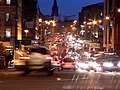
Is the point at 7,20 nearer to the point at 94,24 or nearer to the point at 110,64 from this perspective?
the point at 94,24

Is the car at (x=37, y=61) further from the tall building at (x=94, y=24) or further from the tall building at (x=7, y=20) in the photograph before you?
the tall building at (x=94, y=24)

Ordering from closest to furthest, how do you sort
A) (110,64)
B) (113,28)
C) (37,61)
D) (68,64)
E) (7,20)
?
(37,61), (110,64), (68,64), (7,20), (113,28)

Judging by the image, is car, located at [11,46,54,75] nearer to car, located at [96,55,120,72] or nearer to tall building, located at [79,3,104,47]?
car, located at [96,55,120,72]

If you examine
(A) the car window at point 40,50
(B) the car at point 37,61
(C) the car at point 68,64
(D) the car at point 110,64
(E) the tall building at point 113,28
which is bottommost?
(C) the car at point 68,64

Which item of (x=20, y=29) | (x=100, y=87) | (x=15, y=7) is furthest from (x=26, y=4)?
(x=100, y=87)

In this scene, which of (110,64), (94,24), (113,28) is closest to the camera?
(110,64)

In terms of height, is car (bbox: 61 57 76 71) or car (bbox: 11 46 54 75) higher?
car (bbox: 11 46 54 75)

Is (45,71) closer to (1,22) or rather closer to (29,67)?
(29,67)

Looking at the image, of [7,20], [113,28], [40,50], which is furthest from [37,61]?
[113,28]

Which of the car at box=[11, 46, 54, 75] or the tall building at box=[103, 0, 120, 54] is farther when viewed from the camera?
the tall building at box=[103, 0, 120, 54]

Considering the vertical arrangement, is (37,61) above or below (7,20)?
below

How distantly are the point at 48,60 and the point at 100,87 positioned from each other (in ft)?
27.2

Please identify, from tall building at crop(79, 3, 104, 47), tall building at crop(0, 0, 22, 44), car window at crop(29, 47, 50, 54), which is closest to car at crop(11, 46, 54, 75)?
car window at crop(29, 47, 50, 54)

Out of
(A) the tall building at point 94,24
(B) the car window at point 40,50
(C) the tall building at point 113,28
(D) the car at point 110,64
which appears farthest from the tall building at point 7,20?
(B) the car window at point 40,50
